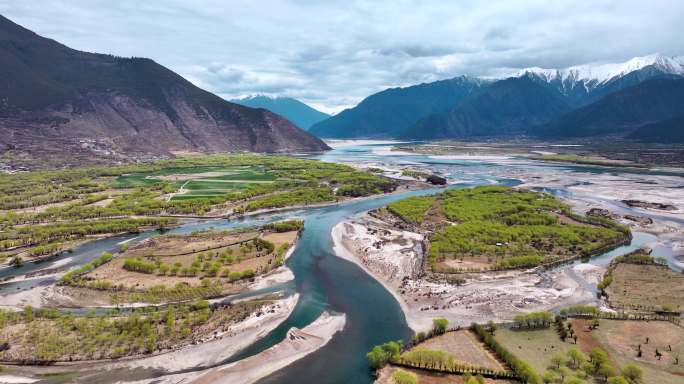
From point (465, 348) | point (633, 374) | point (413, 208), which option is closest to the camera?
point (633, 374)

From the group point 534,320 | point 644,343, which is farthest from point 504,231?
point 644,343

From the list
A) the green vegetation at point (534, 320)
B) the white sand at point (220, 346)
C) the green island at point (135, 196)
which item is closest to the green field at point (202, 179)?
the green island at point (135, 196)

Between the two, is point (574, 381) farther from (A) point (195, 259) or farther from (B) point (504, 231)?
(A) point (195, 259)

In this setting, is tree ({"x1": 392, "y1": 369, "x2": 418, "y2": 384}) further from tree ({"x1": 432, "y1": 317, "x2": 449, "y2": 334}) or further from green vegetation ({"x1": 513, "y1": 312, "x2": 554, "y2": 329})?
green vegetation ({"x1": 513, "y1": 312, "x2": 554, "y2": 329})

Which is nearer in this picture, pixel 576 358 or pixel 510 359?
pixel 576 358

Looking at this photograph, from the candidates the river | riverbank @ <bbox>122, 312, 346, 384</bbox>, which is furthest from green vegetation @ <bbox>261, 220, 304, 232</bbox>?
riverbank @ <bbox>122, 312, 346, 384</bbox>

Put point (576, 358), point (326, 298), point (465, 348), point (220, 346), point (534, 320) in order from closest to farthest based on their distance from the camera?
point (576, 358)
point (465, 348)
point (220, 346)
point (534, 320)
point (326, 298)

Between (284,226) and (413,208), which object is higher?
(413,208)
